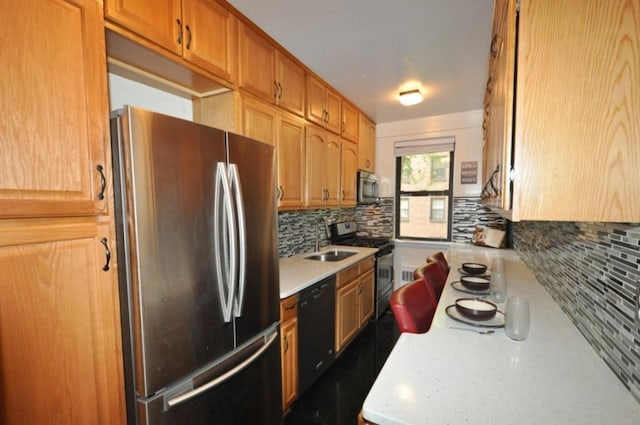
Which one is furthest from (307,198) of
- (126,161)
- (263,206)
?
(126,161)

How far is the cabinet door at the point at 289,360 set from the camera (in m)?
1.76

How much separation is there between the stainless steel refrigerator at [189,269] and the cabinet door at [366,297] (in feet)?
4.89

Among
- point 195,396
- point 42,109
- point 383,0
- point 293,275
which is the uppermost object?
point 383,0

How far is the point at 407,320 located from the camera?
1264mm

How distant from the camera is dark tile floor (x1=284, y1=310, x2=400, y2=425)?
186 cm

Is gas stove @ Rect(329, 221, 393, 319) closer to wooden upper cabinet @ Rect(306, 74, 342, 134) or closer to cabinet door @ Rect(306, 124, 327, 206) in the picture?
cabinet door @ Rect(306, 124, 327, 206)

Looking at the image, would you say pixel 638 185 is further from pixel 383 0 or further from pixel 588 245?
pixel 383 0

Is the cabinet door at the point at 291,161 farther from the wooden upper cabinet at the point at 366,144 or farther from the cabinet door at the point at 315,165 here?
the wooden upper cabinet at the point at 366,144

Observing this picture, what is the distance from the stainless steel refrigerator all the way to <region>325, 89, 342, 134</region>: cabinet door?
4.75ft

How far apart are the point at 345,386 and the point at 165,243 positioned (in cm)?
180

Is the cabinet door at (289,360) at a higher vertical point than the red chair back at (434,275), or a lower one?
lower

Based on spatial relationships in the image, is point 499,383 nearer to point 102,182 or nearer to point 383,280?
point 102,182

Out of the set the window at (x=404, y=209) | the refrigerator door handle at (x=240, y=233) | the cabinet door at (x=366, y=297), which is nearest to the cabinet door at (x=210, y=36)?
the refrigerator door handle at (x=240, y=233)

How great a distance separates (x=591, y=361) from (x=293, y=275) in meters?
1.57
